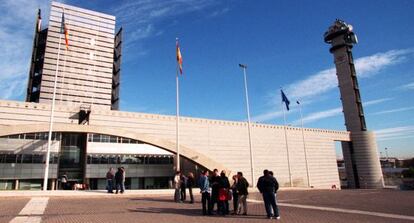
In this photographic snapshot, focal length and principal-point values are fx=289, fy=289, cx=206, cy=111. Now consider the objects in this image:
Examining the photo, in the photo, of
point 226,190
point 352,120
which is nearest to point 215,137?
point 226,190

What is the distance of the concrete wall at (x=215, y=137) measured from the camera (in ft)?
103

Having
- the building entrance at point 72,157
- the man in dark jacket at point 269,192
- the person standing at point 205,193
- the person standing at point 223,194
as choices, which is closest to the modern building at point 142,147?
the building entrance at point 72,157

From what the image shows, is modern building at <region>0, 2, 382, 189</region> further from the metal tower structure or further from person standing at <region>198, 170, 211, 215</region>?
person standing at <region>198, 170, 211, 215</region>

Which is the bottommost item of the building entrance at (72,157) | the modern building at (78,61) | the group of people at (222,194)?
the group of people at (222,194)

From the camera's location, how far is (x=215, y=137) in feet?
141

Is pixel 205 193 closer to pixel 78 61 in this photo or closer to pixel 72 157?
pixel 72 157

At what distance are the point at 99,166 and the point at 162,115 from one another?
12624 millimetres

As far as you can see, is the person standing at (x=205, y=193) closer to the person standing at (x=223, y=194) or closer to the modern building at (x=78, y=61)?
the person standing at (x=223, y=194)

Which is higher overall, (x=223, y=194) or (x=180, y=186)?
(x=180, y=186)

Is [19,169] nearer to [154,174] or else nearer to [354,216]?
[154,174]

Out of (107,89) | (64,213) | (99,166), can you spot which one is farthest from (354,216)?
(107,89)

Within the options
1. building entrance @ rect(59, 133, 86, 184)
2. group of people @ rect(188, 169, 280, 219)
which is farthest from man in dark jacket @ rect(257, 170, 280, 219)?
building entrance @ rect(59, 133, 86, 184)

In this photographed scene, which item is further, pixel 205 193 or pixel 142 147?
pixel 142 147

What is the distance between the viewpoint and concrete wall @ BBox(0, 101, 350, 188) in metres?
31.3
